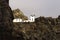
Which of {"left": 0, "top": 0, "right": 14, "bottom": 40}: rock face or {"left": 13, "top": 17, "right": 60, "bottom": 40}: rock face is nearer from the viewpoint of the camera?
{"left": 0, "top": 0, "right": 14, "bottom": 40}: rock face

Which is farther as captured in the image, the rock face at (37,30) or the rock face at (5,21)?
the rock face at (37,30)

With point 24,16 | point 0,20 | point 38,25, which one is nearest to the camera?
point 0,20

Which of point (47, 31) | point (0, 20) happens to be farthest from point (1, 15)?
point (47, 31)

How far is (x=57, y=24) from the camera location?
916 cm

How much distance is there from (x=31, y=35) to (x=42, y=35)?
25.2 inches

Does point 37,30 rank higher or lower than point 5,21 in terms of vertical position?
lower

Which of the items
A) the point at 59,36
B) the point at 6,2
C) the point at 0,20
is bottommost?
the point at 59,36

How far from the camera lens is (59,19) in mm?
9906

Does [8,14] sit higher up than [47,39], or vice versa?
[8,14]

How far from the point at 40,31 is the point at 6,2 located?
2.33 m

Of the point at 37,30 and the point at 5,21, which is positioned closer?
the point at 5,21

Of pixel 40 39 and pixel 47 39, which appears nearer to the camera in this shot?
pixel 40 39

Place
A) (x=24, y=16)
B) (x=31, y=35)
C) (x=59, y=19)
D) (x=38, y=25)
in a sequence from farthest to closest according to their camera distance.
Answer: (x=24, y=16) → (x=59, y=19) → (x=38, y=25) → (x=31, y=35)

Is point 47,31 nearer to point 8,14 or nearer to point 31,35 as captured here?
point 31,35
